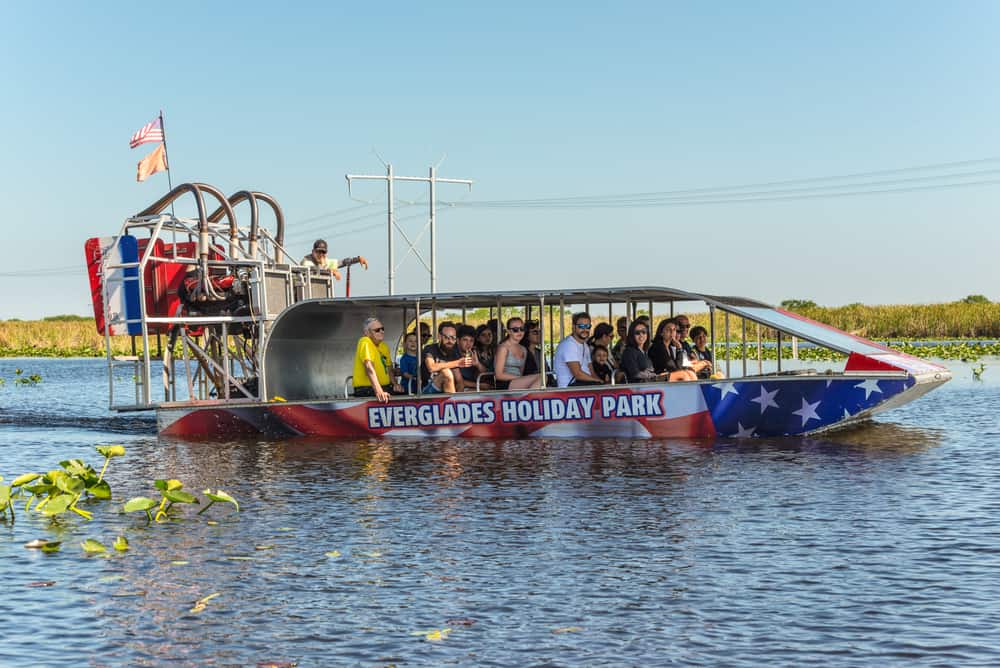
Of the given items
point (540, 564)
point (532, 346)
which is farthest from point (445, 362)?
point (540, 564)

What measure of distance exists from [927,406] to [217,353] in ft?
48.4

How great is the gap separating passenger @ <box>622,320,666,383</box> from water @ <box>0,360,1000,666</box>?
1.50 meters

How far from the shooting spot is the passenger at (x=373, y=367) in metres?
19.0

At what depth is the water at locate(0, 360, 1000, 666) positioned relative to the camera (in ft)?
25.9

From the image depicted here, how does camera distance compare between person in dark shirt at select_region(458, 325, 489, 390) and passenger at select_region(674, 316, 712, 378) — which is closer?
person in dark shirt at select_region(458, 325, 489, 390)

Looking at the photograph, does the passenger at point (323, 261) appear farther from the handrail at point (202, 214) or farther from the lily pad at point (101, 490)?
the lily pad at point (101, 490)

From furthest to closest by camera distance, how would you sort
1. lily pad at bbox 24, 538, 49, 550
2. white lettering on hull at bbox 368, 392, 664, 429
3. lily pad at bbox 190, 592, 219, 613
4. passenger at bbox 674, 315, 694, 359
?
passenger at bbox 674, 315, 694, 359
white lettering on hull at bbox 368, 392, 664, 429
lily pad at bbox 24, 538, 49, 550
lily pad at bbox 190, 592, 219, 613

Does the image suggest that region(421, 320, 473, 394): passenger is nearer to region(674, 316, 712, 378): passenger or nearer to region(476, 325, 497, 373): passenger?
region(476, 325, 497, 373): passenger

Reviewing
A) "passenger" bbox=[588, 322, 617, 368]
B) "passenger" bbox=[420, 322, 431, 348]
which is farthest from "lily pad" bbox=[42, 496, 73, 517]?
"passenger" bbox=[588, 322, 617, 368]

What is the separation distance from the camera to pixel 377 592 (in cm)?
928

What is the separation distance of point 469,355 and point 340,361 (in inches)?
174

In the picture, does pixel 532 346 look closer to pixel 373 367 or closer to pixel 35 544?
pixel 373 367

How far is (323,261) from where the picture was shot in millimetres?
22984

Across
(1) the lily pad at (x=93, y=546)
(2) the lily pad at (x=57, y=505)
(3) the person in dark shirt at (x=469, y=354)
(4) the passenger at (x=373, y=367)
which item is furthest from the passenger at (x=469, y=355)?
(1) the lily pad at (x=93, y=546)
